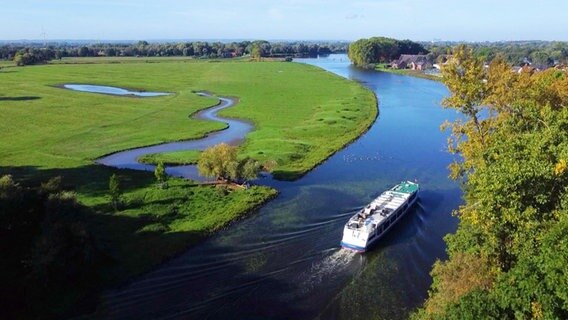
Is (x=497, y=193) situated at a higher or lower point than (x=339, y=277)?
higher

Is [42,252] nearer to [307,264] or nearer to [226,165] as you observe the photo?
[307,264]

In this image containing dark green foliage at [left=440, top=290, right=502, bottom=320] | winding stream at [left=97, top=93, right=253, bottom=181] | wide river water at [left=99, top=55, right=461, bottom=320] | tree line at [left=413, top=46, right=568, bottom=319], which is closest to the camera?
dark green foliage at [left=440, top=290, right=502, bottom=320]

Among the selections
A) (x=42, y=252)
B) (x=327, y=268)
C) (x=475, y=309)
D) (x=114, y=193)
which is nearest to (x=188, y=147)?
(x=114, y=193)

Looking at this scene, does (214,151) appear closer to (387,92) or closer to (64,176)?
(64,176)

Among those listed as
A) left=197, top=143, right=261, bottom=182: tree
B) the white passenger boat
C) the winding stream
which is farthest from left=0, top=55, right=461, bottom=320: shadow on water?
the winding stream

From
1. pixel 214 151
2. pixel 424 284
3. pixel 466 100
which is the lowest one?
pixel 424 284

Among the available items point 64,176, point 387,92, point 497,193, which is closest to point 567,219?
point 497,193

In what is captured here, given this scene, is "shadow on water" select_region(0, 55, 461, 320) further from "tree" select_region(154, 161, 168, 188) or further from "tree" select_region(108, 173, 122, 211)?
"tree" select_region(108, 173, 122, 211)
